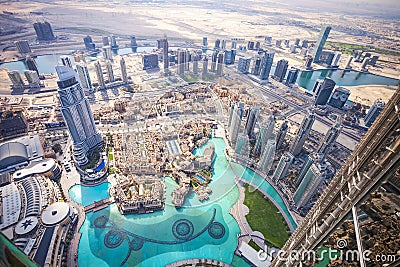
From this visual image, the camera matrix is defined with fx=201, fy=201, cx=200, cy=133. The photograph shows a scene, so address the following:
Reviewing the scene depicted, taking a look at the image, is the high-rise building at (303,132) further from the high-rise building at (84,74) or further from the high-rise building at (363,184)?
the high-rise building at (84,74)

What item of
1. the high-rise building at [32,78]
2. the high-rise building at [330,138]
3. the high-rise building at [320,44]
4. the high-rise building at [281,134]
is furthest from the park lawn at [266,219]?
the high-rise building at [320,44]

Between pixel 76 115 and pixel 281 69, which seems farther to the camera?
pixel 281 69

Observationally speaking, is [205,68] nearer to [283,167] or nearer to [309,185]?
[283,167]

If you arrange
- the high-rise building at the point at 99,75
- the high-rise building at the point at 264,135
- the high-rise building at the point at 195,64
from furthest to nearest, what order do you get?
1. the high-rise building at the point at 195,64
2. the high-rise building at the point at 99,75
3. the high-rise building at the point at 264,135

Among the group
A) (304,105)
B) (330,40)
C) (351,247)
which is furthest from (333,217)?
(330,40)

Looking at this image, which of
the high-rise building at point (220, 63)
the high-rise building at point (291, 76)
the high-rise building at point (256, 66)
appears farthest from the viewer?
the high-rise building at point (256, 66)

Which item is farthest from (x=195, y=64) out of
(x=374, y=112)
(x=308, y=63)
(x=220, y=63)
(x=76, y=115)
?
(x=308, y=63)
